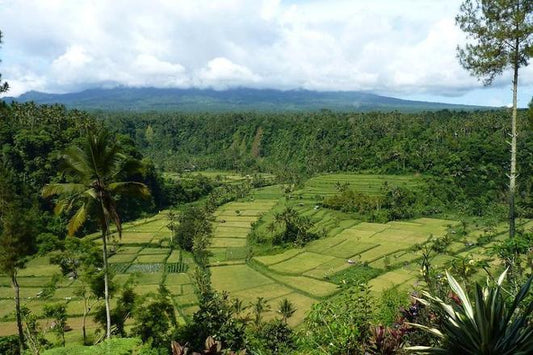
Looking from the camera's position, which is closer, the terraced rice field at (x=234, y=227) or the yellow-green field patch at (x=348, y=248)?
the yellow-green field patch at (x=348, y=248)

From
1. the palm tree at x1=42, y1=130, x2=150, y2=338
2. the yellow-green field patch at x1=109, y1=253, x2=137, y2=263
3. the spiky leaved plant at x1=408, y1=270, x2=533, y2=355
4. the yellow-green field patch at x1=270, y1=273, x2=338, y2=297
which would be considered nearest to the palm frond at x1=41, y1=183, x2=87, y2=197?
the palm tree at x1=42, y1=130, x2=150, y2=338

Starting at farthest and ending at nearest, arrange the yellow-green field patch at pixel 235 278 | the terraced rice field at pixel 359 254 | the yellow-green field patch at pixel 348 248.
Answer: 1. the yellow-green field patch at pixel 348 248
2. the terraced rice field at pixel 359 254
3. the yellow-green field patch at pixel 235 278

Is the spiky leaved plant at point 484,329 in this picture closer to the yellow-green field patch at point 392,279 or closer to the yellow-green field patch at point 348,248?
the yellow-green field patch at point 392,279

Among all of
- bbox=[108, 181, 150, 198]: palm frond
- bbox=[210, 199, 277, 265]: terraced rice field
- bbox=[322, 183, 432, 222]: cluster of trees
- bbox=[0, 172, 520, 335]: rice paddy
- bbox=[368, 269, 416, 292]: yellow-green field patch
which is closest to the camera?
bbox=[108, 181, 150, 198]: palm frond

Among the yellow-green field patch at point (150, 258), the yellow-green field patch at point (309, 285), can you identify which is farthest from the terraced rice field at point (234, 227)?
the yellow-green field patch at point (309, 285)

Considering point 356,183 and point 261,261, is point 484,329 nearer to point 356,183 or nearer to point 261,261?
point 261,261

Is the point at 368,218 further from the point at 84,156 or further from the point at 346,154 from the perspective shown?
the point at 84,156

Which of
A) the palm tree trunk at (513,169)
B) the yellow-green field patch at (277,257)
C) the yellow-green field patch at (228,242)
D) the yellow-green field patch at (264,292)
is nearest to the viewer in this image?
the palm tree trunk at (513,169)

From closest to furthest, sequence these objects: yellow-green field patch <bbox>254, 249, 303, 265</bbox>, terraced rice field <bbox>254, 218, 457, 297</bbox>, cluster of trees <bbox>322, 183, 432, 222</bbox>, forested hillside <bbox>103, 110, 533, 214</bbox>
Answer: terraced rice field <bbox>254, 218, 457, 297</bbox> → yellow-green field patch <bbox>254, 249, 303, 265</bbox> → cluster of trees <bbox>322, 183, 432, 222</bbox> → forested hillside <bbox>103, 110, 533, 214</bbox>

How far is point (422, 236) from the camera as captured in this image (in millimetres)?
44406

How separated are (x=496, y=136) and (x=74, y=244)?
6548cm

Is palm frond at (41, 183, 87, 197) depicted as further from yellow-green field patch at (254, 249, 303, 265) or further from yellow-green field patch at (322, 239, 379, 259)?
yellow-green field patch at (322, 239, 379, 259)

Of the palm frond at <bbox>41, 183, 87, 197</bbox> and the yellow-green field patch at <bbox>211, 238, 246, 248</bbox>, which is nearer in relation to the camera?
the palm frond at <bbox>41, 183, 87, 197</bbox>

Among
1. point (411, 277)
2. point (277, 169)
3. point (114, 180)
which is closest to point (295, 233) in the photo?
point (411, 277)
